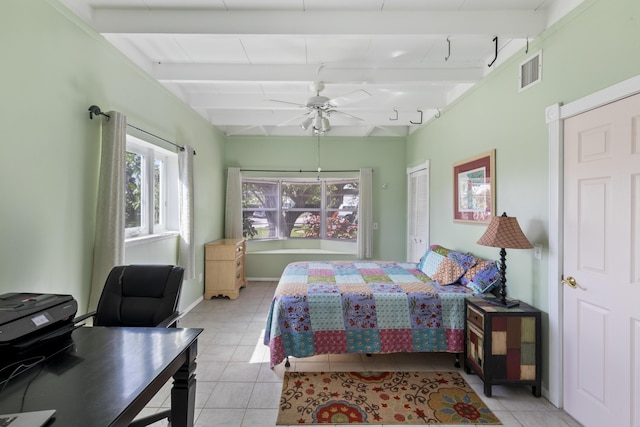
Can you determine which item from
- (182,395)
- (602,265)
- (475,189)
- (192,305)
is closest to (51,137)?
(182,395)

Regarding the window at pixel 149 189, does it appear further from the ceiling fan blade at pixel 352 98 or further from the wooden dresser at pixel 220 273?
the ceiling fan blade at pixel 352 98

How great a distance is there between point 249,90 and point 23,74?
2.34 metres

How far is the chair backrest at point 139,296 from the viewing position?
185cm

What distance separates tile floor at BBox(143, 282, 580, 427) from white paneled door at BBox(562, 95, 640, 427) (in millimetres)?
348

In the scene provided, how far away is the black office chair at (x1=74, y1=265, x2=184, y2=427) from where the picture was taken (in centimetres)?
185

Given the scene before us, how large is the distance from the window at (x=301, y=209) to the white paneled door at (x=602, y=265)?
13.0 feet

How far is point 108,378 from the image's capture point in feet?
3.65

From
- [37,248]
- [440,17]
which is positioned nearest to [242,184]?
[37,248]

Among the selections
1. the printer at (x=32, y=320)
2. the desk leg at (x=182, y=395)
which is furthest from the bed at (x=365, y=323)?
the printer at (x=32, y=320)

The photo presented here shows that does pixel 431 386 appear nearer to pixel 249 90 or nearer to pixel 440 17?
pixel 440 17

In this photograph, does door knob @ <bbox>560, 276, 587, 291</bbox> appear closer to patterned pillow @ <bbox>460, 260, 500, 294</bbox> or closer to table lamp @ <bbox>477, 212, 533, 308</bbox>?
table lamp @ <bbox>477, 212, 533, 308</bbox>

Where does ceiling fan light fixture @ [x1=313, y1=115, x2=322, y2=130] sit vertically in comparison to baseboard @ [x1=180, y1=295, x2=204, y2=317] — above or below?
above


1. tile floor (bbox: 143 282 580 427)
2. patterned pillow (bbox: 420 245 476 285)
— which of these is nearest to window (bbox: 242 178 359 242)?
tile floor (bbox: 143 282 580 427)

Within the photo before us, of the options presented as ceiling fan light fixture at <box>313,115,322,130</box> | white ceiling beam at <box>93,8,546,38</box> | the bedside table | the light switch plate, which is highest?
white ceiling beam at <box>93,8,546,38</box>
